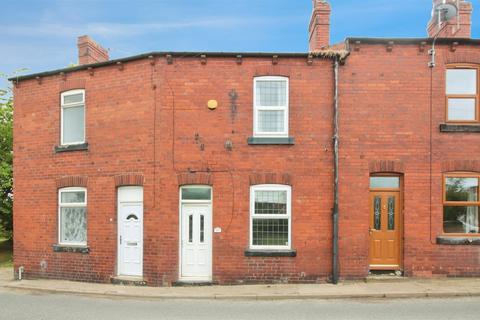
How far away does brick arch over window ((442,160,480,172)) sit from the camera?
13992 mm

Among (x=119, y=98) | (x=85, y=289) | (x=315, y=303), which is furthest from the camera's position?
(x=119, y=98)

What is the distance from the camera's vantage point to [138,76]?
14438 millimetres

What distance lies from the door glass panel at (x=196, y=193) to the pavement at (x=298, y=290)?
2402mm

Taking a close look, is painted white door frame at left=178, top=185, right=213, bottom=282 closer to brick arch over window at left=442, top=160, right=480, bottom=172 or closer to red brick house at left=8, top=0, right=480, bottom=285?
red brick house at left=8, top=0, right=480, bottom=285

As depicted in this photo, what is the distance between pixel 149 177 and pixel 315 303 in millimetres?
5585

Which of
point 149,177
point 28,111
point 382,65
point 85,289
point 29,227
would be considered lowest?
point 85,289

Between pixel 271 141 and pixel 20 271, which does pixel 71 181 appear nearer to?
pixel 20 271

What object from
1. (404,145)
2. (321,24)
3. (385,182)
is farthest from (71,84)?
(404,145)

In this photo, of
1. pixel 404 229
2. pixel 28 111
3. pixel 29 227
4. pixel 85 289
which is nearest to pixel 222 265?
pixel 85 289

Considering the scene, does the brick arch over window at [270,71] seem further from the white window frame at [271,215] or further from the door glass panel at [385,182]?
the door glass panel at [385,182]

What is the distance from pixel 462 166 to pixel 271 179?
5190 millimetres

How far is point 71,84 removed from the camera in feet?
51.2

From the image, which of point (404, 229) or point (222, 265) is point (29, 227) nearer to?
point (222, 265)

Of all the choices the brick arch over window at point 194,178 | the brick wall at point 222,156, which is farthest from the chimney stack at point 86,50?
the brick arch over window at point 194,178
